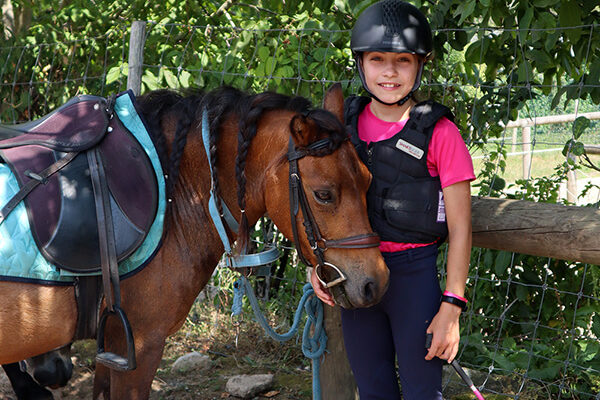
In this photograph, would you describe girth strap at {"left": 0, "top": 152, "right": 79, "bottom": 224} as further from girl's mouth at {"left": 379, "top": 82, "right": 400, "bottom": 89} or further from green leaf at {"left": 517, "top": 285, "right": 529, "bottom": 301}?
green leaf at {"left": 517, "top": 285, "right": 529, "bottom": 301}

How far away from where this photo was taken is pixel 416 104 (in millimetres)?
2105

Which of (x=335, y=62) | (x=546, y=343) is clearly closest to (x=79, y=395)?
(x=335, y=62)

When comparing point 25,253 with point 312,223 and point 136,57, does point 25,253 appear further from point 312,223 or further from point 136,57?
point 136,57

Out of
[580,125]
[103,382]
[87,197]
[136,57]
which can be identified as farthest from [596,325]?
[136,57]

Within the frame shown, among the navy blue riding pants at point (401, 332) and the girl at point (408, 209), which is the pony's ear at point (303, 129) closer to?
the girl at point (408, 209)

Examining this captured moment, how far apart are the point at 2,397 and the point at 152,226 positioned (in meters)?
2.13

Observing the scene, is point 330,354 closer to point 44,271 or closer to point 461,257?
point 461,257

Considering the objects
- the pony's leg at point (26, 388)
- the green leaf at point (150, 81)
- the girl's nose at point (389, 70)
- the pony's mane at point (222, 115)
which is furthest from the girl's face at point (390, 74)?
the pony's leg at point (26, 388)

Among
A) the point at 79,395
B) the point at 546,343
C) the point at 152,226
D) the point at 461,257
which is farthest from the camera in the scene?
the point at 79,395

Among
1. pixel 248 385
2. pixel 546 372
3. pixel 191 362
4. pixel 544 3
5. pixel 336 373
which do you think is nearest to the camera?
pixel 544 3

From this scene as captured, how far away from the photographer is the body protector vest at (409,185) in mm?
2008

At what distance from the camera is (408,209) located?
202 centimetres

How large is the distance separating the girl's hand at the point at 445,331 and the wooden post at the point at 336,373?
90 cm

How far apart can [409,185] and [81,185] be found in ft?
3.53
